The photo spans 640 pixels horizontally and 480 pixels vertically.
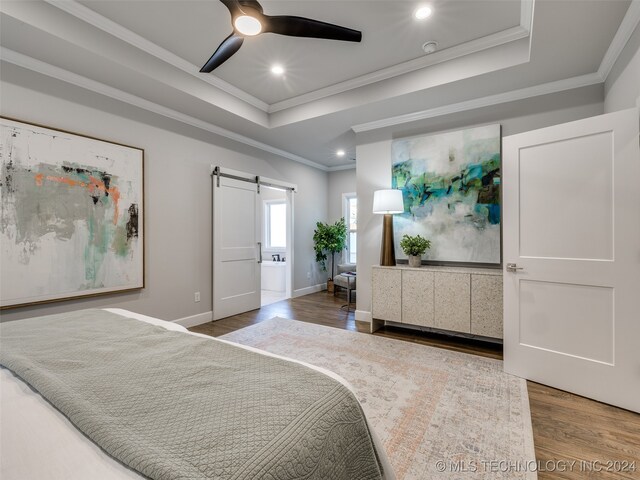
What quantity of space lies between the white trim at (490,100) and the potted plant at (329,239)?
7.52ft

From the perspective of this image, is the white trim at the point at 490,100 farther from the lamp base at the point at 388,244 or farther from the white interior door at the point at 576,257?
the lamp base at the point at 388,244

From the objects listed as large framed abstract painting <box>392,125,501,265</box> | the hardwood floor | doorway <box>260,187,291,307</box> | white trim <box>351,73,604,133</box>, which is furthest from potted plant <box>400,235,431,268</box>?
doorway <box>260,187,291,307</box>

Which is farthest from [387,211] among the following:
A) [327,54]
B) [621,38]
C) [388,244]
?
[621,38]

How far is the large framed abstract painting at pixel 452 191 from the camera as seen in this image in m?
3.26

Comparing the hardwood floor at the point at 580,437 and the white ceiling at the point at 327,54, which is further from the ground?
the white ceiling at the point at 327,54

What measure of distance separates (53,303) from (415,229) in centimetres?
370

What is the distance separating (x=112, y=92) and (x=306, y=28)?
2.23 m

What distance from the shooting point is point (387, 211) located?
3576 mm

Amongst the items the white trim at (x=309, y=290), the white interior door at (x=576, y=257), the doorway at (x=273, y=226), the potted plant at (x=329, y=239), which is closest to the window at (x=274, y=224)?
the doorway at (x=273, y=226)

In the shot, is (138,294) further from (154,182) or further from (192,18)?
(192,18)

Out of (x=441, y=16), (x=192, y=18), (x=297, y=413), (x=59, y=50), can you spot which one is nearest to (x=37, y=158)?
(x=59, y=50)

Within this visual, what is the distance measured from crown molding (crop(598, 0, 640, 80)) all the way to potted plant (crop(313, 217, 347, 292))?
4146 millimetres

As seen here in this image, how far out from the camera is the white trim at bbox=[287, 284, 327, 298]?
18.6 feet

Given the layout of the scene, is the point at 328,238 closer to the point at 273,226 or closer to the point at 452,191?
the point at 273,226
